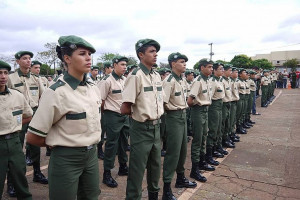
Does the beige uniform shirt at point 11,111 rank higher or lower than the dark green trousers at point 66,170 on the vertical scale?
higher

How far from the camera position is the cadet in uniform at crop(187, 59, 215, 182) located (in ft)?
15.1

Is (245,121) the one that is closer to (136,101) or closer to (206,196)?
(206,196)

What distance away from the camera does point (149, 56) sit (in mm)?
3264

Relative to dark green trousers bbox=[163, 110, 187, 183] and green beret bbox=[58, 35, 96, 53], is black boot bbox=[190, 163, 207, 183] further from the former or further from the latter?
green beret bbox=[58, 35, 96, 53]

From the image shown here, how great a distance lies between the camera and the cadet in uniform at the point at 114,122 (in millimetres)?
4426

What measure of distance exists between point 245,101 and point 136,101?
21.8ft

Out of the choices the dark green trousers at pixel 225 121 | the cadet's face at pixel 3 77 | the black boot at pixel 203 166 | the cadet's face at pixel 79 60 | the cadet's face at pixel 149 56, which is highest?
the cadet's face at pixel 149 56

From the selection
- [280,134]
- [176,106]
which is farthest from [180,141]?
[280,134]

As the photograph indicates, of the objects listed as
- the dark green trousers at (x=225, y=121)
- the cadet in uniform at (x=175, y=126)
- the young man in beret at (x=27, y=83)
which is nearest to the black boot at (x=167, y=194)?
the cadet in uniform at (x=175, y=126)

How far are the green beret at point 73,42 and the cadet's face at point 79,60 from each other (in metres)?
0.04

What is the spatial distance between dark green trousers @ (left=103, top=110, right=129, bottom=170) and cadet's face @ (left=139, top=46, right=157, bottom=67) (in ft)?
5.35

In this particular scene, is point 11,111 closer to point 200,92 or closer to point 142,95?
point 142,95

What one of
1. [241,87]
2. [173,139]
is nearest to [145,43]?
[173,139]

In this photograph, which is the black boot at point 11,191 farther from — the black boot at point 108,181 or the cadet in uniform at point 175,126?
the cadet in uniform at point 175,126
